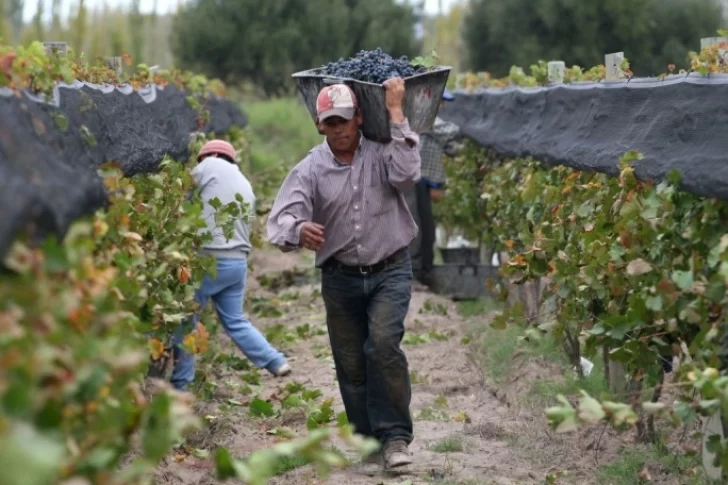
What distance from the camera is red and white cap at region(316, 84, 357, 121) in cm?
646

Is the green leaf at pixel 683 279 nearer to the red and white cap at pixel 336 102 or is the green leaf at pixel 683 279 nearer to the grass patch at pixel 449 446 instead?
the red and white cap at pixel 336 102

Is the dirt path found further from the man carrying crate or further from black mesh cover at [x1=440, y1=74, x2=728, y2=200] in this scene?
black mesh cover at [x1=440, y1=74, x2=728, y2=200]

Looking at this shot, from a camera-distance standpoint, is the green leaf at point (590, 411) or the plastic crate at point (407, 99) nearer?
the green leaf at point (590, 411)

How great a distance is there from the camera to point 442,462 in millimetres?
7047

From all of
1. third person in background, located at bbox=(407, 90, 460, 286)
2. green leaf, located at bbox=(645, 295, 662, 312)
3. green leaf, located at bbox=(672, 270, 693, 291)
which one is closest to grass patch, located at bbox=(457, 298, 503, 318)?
third person in background, located at bbox=(407, 90, 460, 286)

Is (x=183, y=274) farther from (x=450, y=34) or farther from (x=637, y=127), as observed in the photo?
(x=450, y=34)

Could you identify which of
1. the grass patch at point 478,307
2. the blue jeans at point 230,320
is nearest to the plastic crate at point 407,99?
the blue jeans at point 230,320

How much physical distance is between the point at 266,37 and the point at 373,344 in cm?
3359

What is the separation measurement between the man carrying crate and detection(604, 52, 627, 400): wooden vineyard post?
1.25m

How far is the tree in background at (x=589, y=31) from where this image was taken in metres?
40.2

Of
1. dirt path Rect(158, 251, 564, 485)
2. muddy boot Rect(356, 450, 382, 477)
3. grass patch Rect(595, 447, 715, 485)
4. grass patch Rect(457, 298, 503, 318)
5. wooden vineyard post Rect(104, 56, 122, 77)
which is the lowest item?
grass patch Rect(457, 298, 503, 318)

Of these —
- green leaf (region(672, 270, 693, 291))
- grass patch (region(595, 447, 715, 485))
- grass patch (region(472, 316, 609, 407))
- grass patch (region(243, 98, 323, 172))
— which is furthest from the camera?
grass patch (region(243, 98, 323, 172))

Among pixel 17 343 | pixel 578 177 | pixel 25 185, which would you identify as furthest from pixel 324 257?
pixel 17 343

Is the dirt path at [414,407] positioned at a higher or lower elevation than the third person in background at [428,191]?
lower
